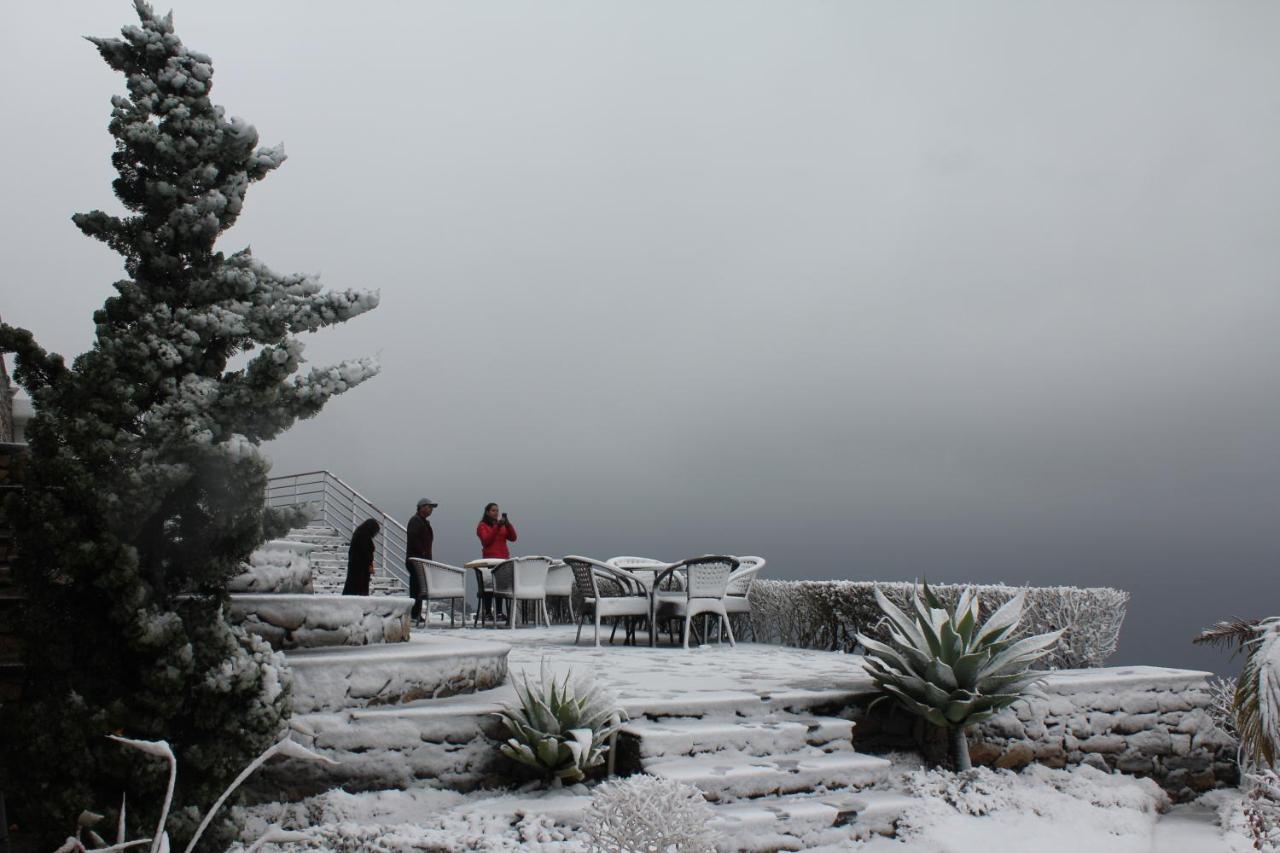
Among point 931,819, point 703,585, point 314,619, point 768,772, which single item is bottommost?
point 931,819

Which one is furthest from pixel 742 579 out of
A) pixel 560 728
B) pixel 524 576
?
pixel 560 728

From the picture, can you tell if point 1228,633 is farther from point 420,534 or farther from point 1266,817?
point 420,534

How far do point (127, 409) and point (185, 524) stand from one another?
0.58m

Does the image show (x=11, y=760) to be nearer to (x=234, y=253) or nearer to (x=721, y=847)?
(x=234, y=253)

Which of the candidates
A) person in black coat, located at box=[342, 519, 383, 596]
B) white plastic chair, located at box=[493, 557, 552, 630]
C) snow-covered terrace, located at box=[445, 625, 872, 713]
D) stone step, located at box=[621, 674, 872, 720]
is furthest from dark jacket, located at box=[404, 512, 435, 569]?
stone step, located at box=[621, 674, 872, 720]

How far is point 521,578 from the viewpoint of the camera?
444 inches

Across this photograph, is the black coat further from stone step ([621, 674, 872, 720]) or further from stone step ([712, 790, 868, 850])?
stone step ([712, 790, 868, 850])

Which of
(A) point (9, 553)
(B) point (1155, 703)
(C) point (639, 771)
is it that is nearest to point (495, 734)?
(C) point (639, 771)

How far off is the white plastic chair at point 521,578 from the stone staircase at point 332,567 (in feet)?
12.6

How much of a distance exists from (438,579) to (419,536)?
1.03 metres

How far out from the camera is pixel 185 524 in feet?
13.8

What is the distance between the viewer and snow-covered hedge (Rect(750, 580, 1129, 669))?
7477 millimetres

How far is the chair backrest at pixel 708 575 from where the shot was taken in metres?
8.51

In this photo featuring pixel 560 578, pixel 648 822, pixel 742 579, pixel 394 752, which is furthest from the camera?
pixel 560 578
